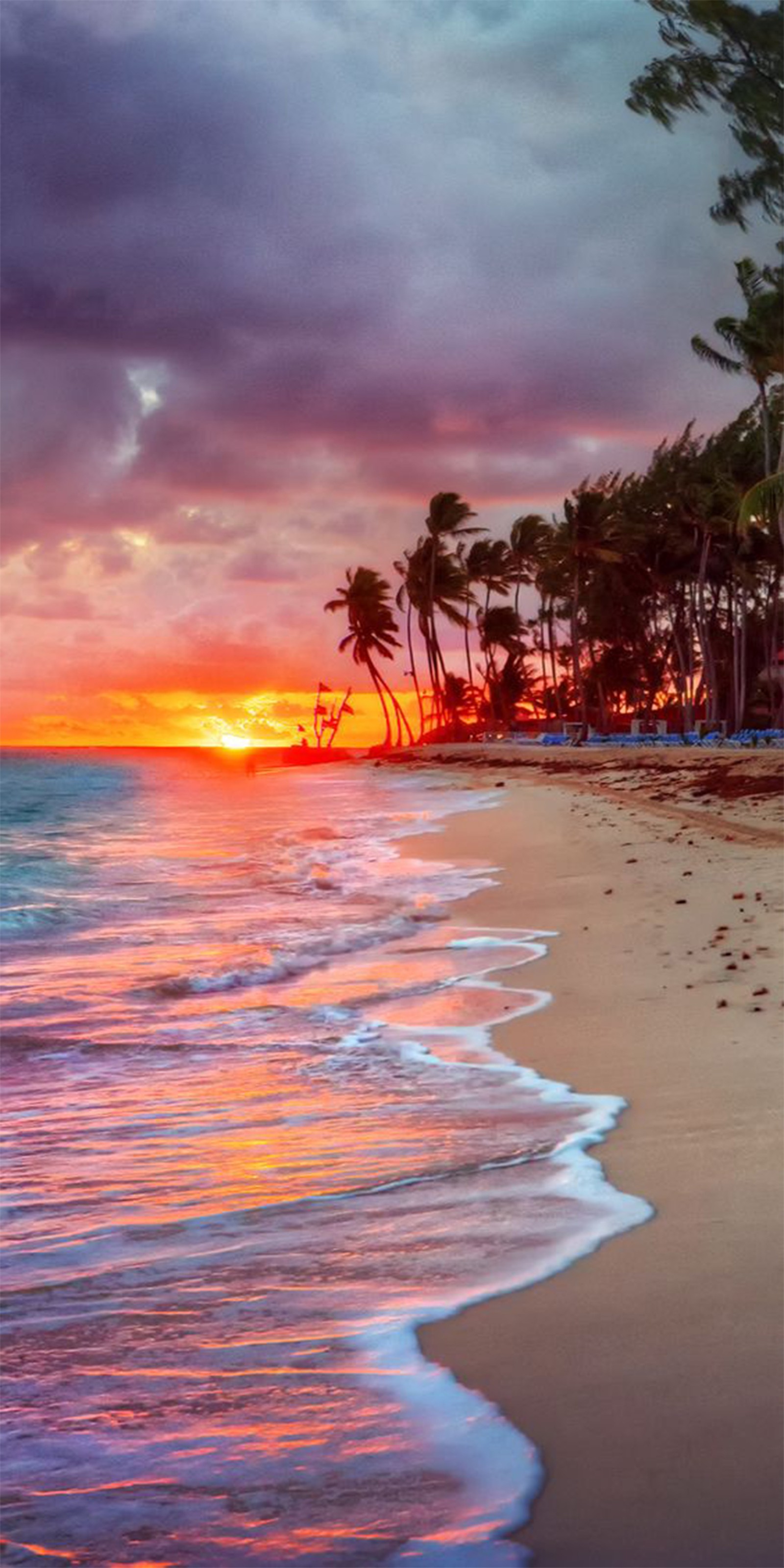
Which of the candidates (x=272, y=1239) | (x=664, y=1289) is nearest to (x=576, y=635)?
(x=272, y=1239)

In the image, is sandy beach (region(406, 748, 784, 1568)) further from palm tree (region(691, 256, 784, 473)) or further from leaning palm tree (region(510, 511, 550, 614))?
leaning palm tree (region(510, 511, 550, 614))

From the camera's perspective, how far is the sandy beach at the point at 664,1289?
205 centimetres

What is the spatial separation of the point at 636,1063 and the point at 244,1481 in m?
3.18

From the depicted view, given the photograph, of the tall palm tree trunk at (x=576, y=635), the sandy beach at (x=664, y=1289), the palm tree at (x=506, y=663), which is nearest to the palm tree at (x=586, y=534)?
the tall palm tree trunk at (x=576, y=635)

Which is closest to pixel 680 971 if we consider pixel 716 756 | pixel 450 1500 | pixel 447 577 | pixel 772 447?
pixel 450 1500

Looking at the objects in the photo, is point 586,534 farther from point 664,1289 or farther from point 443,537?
point 664,1289

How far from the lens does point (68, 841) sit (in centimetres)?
2581

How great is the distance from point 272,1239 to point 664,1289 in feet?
3.61

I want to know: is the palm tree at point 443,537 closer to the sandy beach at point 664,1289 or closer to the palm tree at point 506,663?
the palm tree at point 506,663

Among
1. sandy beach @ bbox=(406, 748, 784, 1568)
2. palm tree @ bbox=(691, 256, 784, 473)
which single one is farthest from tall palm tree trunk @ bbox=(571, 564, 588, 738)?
sandy beach @ bbox=(406, 748, 784, 1568)

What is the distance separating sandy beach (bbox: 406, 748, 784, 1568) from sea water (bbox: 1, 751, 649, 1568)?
10 cm

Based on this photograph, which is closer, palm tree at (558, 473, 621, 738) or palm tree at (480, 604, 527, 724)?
palm tree at (558, 473, 621, 738)

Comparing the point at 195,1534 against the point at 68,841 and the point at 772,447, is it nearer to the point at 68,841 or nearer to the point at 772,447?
the point at 68,841

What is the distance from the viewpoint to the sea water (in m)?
2.14
